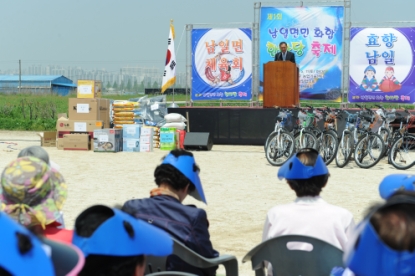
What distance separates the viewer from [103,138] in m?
14.5

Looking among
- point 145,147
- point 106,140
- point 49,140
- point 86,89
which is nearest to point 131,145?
point 145,147

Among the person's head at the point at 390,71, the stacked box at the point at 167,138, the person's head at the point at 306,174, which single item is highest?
the person's head at the point at 390,71

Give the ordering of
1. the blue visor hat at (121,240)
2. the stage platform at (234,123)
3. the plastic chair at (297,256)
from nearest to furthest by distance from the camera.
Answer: the blue visor hat at (121,240) → the plastic chair at (297,256) → the stage platform at (234,123)

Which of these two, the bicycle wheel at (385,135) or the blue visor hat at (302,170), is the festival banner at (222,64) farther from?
the blue visor hat at (302,170)

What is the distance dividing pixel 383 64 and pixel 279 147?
250 inches

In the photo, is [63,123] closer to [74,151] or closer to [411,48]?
[74,151]

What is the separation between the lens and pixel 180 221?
9.32ft

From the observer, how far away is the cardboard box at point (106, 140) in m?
14.4

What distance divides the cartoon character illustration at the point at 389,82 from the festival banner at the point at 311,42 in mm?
1106

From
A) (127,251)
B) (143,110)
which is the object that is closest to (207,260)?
(127,251)

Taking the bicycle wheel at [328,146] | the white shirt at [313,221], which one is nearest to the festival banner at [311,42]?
the bicycle wheel at [328,146]

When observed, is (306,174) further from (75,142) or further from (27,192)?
(75,142)

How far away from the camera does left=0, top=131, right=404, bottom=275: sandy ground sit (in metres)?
6.29

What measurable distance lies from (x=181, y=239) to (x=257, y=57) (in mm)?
14972
